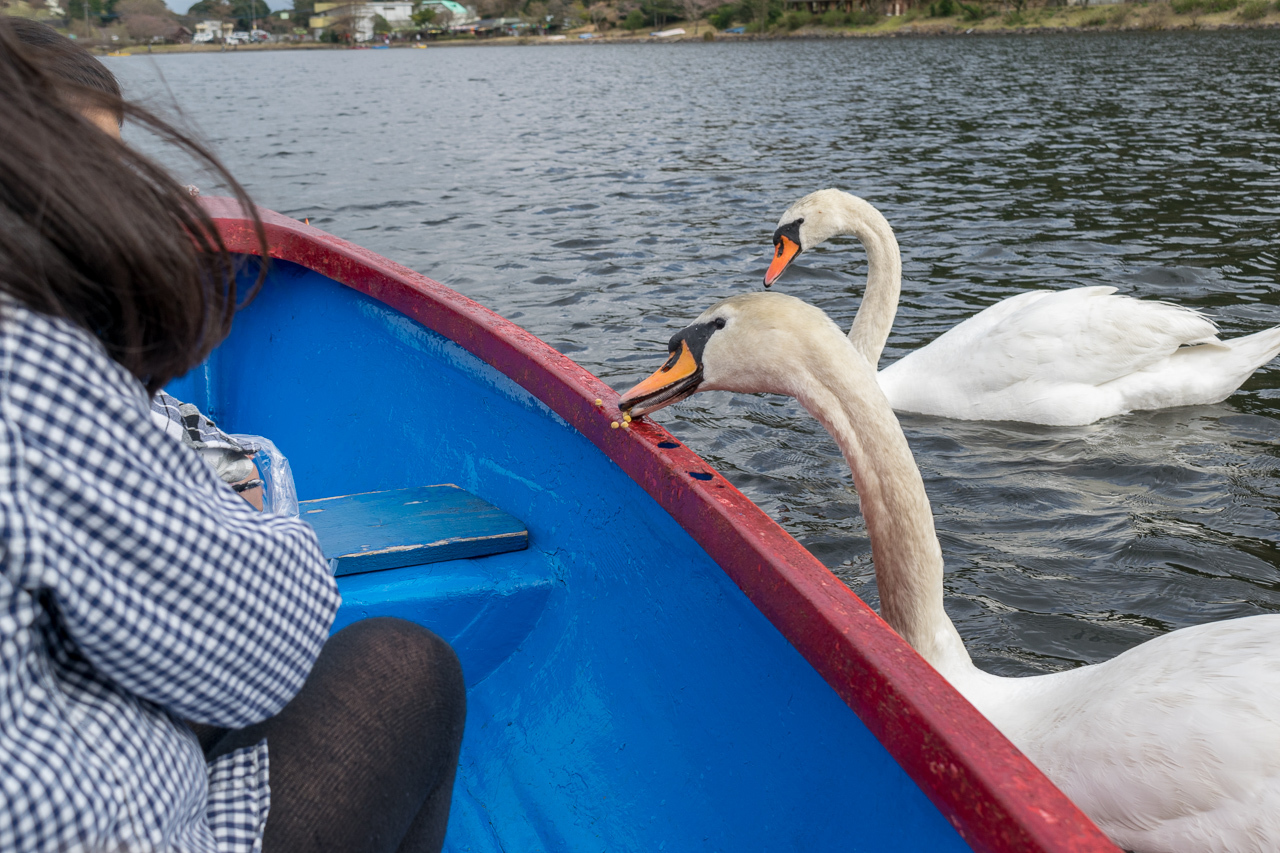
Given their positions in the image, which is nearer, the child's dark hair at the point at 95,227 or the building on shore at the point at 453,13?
the child's dark hair at the point at 95,227

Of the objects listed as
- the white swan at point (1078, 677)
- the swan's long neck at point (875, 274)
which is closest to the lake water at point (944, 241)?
the swan's long neck at point (875, 274)

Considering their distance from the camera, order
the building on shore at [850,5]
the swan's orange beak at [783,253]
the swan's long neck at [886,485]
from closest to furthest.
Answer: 1. the swan's long neck at [886,485]
2. the swan's orange beak at [783,253]
3. the building on shore at [850,5]

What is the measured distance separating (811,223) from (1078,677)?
13.8 ft

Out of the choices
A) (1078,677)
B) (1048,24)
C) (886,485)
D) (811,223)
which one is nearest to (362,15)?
(1048,24)

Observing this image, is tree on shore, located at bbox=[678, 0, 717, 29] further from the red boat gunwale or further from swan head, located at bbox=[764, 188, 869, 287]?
the red boat gunwale

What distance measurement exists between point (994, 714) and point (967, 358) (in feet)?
11.4

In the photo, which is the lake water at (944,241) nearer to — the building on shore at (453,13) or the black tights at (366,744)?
the black tights at (366,744)

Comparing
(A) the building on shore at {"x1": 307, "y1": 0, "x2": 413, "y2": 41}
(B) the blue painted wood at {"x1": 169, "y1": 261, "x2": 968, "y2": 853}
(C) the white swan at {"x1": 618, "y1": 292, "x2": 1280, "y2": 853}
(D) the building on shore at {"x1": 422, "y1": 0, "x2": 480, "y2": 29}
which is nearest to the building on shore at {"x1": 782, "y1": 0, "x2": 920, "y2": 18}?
Answer: (A) the building on shore at {"x1": 307, "y1": 0, "x2": 413, "y2": 41}

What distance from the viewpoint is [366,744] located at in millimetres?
1255

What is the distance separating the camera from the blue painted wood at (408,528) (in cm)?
236

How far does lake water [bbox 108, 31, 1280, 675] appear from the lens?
4.35m

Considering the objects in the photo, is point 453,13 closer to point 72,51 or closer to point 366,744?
point 72,51

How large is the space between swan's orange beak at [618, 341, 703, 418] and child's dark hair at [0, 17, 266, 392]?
4.47 ft

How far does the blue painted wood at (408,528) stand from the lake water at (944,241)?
1.13 m
